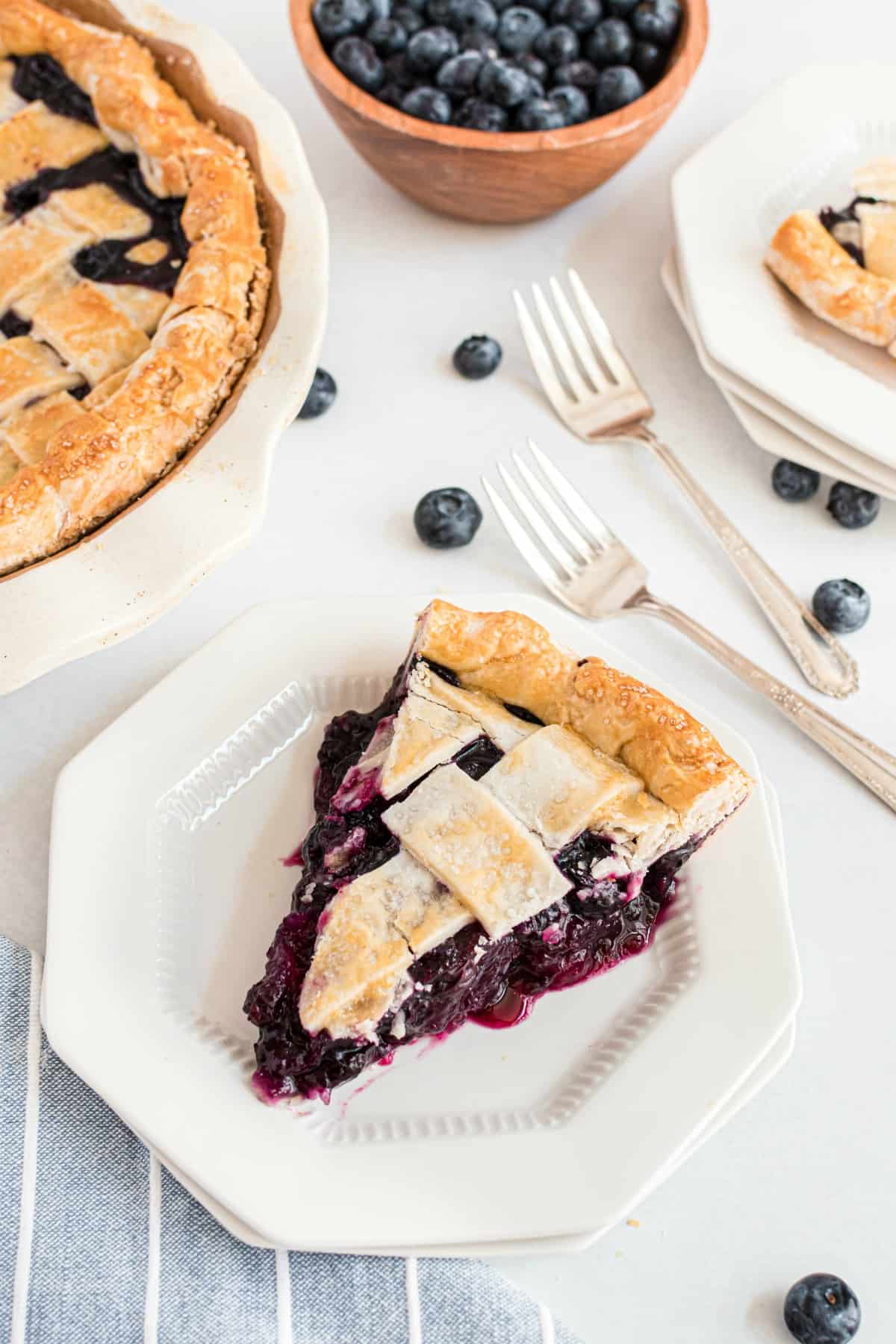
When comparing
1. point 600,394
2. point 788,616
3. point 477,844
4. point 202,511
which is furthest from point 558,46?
point 477,844

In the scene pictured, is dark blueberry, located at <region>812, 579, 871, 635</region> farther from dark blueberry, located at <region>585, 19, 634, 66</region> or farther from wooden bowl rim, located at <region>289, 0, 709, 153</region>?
dark blueberry, located at <region>585, 19, 634, 66</region>

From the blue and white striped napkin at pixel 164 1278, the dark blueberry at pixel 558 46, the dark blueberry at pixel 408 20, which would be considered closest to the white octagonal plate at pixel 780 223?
the dark blueberry at pixel 558 46

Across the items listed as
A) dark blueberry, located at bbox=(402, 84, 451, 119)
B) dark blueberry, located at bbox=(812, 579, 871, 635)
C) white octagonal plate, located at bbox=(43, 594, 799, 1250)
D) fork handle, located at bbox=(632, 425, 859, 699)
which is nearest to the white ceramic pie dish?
white octagonal plate, located at bbox=(43, 594, 799, 1250)

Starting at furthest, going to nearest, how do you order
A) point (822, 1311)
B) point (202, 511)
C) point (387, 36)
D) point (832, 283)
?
point (387, 36)
point (832, 283)
point (202, 511)
point (822, 1311)

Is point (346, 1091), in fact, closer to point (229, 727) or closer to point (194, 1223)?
point (194, 1223)

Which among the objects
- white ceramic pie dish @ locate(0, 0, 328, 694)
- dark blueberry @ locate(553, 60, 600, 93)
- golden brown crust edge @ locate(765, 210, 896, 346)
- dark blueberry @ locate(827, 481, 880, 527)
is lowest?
dark blueberry @ locate(827, 481, 880, 527)

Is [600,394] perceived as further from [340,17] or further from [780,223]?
[340,17]

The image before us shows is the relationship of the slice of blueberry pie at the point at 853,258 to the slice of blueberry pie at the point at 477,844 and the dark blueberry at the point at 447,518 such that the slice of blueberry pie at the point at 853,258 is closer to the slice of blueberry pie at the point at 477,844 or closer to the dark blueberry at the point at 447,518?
the dark blueberry at the point at 447,518
